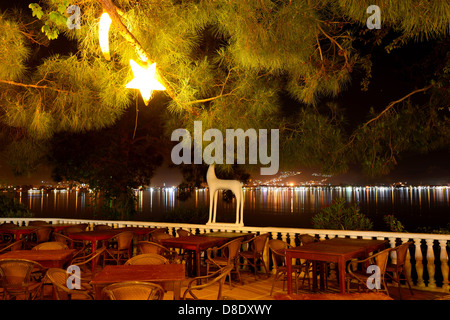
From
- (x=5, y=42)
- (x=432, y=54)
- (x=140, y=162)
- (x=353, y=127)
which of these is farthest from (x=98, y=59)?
(x=140, y=162)

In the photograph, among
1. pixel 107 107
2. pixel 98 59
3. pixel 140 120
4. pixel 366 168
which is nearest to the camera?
pixel 98 59

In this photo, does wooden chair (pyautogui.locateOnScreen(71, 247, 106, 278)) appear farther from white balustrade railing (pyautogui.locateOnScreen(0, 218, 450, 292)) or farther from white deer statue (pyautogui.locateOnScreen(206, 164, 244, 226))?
white deer statue (pyautogui.locateOnScreen(206, 164, 244, 226))

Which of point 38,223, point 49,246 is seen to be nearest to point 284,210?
point 38,223

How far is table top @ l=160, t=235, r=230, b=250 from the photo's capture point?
5.78m

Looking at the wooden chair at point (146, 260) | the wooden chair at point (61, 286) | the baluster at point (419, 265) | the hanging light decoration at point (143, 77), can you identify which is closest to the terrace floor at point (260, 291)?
the baluster at point (419, 265)

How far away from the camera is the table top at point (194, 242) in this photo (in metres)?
5.78

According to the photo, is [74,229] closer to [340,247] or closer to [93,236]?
[93,236]

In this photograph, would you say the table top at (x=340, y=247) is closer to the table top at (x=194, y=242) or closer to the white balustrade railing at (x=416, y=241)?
the white balustrade railing at (x=416, y=241)

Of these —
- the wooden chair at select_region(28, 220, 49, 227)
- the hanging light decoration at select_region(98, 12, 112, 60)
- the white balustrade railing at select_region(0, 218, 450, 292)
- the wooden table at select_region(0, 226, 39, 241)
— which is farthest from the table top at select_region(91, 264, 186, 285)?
the wooden chair at select_region(28, 220, 49, 227)

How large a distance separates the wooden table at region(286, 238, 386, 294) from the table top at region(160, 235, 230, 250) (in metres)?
1.46

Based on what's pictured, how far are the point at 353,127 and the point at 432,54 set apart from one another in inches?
79.2

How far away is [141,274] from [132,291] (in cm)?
Result: 68

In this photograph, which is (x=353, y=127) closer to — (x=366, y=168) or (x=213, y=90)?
(x=366, y=168)
